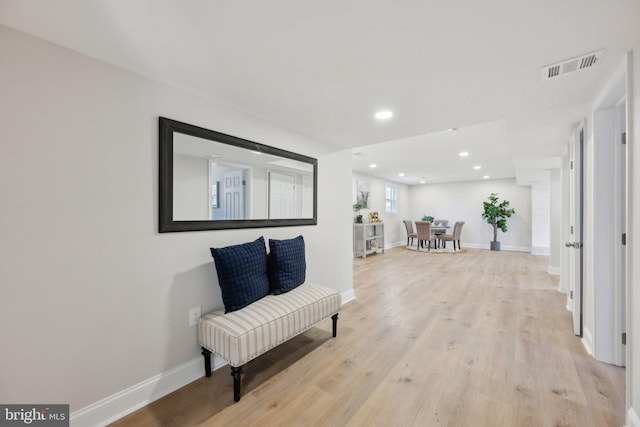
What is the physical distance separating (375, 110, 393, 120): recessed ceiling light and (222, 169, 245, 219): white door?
1.28 metres

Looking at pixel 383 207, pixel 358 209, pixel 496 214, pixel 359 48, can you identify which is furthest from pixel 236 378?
pixel 496 214

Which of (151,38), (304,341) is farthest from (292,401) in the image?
(151,38)

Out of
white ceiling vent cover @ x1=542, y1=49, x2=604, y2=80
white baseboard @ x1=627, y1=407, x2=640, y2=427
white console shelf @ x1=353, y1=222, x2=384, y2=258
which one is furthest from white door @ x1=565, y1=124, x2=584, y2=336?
white console shelf @ x1=353, y1=222, x2=384, y2=258

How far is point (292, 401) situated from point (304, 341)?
758mm

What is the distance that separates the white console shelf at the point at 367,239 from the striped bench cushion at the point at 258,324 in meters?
4.62

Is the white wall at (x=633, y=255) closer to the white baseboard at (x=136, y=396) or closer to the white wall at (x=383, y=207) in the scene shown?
the white baseboard at (x=136, y=396)

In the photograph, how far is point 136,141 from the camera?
1.61 m

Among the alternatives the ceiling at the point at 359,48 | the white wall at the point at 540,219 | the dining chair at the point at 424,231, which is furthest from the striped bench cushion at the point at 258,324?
the white wall at the point at 540,219

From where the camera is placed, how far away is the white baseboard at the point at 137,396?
4.66ft

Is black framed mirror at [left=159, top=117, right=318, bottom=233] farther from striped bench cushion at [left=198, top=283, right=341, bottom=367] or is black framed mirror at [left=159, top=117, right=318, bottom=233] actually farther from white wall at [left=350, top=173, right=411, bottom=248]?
white wall at [left=350, top=173, right=411, bottom=248]

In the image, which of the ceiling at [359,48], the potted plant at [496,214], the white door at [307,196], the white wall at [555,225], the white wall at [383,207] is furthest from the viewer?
the potted plant at [496,214]

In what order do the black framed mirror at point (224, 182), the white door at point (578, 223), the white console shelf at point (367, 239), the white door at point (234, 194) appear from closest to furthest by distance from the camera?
the black framed mirror at point (224, 182) < the white door at point (234, 194) < the white door at point (578, 223) < the white console shelf at point (367, 239)

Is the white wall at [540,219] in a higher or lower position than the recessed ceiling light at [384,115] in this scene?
lower

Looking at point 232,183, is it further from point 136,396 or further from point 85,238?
point 136,396
